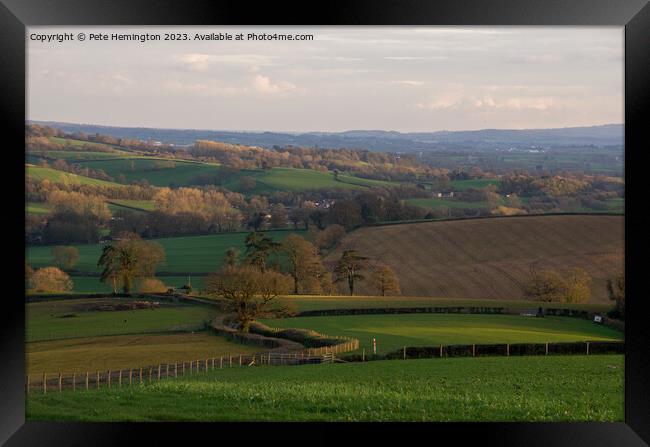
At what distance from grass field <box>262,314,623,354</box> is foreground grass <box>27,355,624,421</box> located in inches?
214

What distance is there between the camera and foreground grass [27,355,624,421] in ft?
29.0

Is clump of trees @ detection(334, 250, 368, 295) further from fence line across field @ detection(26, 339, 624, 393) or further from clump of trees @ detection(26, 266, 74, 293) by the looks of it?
fence line across field @ detection(26, 339, 624, 393)

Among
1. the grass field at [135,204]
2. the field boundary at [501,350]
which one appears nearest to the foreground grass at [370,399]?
the field boundary at [501,350]

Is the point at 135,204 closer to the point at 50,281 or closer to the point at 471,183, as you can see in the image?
the point at 50,281

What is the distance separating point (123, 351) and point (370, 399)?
1034 cm

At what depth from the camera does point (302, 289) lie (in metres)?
25.8

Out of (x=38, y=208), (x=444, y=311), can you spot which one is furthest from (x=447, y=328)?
(x=38, y=208)

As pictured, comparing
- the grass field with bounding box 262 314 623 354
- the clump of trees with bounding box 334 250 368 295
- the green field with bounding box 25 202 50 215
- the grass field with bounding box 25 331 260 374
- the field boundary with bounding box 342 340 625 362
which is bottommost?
the grass field with bounding box 25 331 260 374

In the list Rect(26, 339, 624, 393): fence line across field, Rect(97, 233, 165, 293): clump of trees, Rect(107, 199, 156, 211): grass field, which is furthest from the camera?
Rect(107, 199, 156, 211): grass field

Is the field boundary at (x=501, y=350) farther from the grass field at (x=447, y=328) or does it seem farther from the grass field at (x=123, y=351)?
the grass field at (x=123, y=351)

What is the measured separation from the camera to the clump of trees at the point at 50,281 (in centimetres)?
2536

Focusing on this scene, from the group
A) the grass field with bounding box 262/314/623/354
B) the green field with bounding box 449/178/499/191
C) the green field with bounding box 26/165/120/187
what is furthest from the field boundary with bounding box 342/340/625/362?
the green field with bounding box 26/165/120/187

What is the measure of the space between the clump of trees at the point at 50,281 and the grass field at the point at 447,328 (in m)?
8.03

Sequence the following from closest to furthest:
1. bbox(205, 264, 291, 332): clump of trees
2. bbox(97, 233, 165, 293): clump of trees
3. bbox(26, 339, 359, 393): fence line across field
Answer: bbox(26, 339, 359, 393): fence line across field, bbox(205, 264, 291, 332): clump of trees, bbox(97, 233, 165, 293): clump of trees
